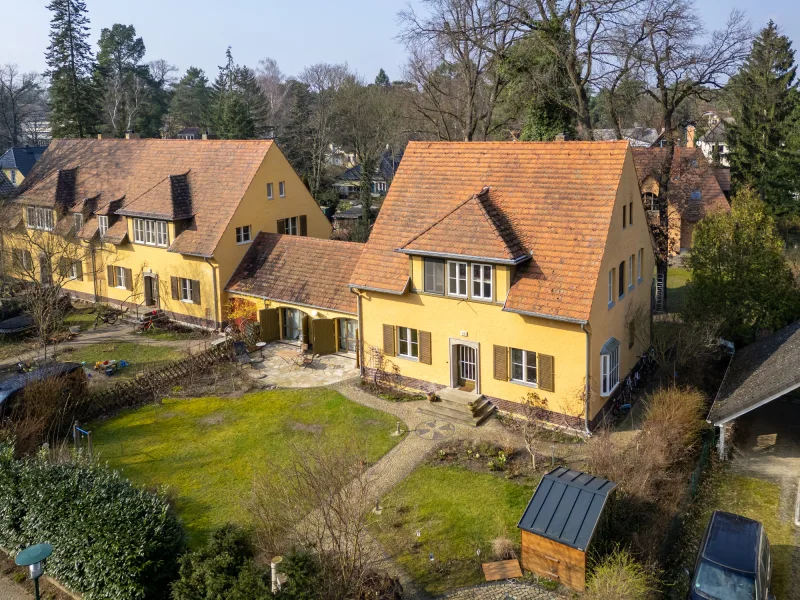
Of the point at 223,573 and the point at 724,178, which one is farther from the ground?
the point at 724,178

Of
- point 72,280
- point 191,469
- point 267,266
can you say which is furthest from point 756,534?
point 72,280

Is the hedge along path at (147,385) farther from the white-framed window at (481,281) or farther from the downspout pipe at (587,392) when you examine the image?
the downspout pipe at (587,392)

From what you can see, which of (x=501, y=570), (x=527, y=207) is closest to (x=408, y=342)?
(x=527, y=207)

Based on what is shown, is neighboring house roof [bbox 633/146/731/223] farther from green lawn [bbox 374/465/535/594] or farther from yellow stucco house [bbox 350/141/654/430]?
green lawn [bbox 374/465/535/594]

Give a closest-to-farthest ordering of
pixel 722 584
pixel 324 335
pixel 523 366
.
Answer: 1. pixel 722 584
2. pixel 523 366
3. pixel 324 335

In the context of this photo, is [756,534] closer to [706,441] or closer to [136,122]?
[706,441]

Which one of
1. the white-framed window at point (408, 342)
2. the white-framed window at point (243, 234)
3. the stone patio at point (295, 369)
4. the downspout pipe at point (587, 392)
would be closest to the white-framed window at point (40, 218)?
the white-framed window at point (243, 234)

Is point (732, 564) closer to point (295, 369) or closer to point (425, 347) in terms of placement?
point (425, 347)
